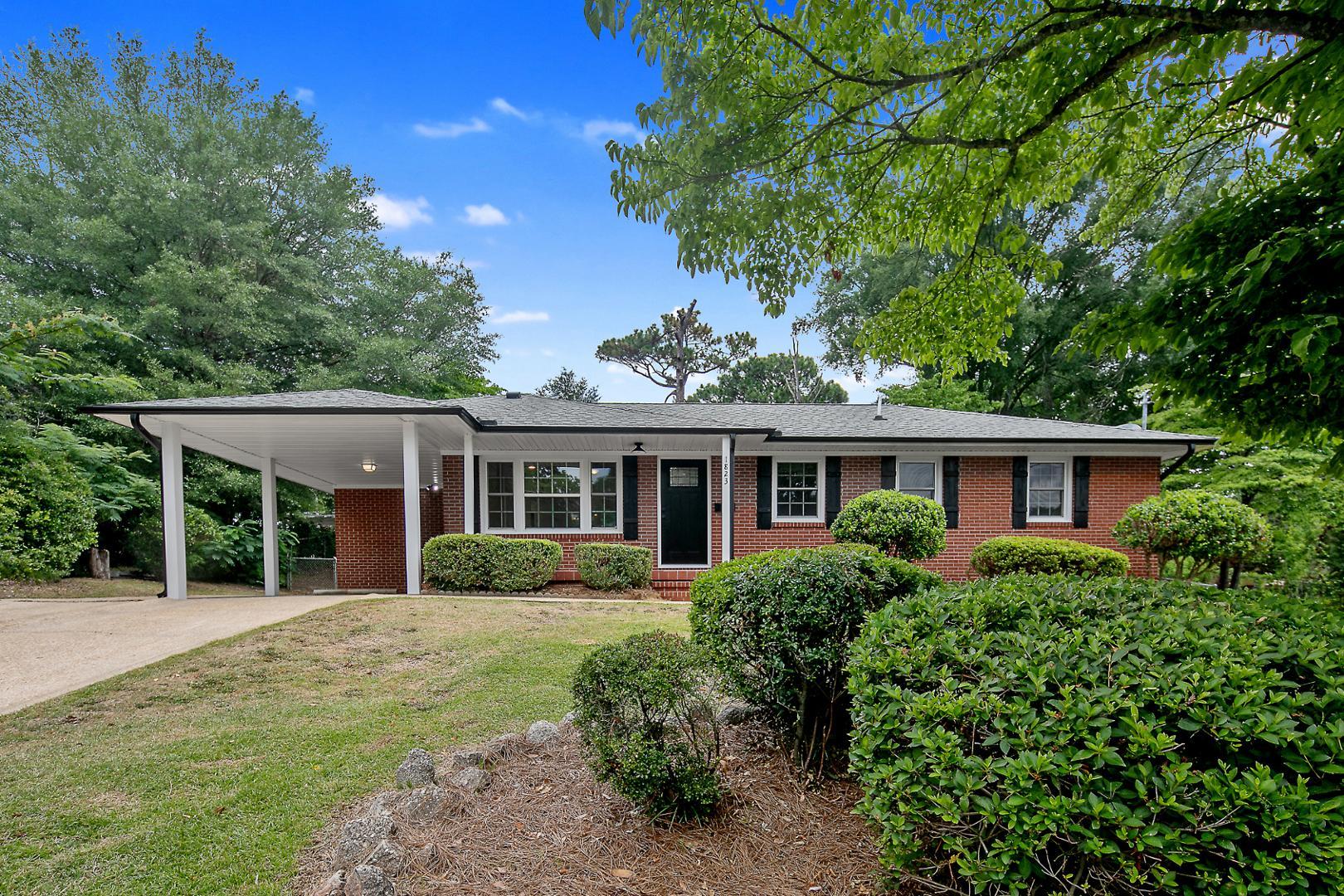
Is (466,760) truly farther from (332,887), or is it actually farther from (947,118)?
(947,118)

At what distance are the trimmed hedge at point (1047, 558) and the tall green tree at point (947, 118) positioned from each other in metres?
5.99

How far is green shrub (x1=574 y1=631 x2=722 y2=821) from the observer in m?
2.26

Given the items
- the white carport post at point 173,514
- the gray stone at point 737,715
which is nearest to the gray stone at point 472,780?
the gray stone at point 737,715

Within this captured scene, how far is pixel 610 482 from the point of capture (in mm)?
11070

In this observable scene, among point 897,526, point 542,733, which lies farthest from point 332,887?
point 897,526

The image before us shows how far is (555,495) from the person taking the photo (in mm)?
11070

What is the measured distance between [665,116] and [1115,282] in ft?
73.5

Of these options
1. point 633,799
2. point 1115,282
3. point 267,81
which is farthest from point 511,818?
point 1115,282

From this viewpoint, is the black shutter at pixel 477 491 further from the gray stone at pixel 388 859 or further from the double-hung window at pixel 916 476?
the gray stone at pixel 388 859

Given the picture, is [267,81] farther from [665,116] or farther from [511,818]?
[511,818]

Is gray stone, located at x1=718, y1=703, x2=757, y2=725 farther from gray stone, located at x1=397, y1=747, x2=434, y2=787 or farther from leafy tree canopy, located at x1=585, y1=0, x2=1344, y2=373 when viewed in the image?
leafy tree canopy, located at x1=585, y1=0, x2=1344, y2=373

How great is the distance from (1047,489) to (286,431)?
530 inches

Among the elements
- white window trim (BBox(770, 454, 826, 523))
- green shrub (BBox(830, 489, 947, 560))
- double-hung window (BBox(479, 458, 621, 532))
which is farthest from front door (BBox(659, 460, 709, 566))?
green shrub (BBox(830, 489, 947, 560))

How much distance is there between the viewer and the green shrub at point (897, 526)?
8484 mm
